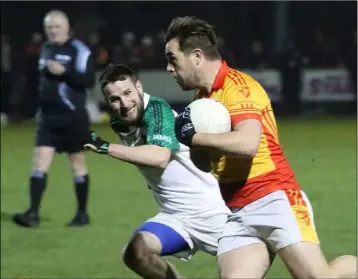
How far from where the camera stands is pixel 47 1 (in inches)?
959

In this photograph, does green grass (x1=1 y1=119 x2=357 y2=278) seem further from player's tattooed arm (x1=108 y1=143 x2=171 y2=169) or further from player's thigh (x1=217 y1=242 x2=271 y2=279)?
player's thigh (x1=217 y1=242 x2=271 y2=279)

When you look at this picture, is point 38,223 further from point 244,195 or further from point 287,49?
point 287,49

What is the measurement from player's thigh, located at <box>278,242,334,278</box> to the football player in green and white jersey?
4.06 feet

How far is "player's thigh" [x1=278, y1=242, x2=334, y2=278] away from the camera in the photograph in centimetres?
521

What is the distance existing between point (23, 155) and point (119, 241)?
7311 mm

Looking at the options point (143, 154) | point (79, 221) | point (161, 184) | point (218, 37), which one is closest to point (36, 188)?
point (79, 221)

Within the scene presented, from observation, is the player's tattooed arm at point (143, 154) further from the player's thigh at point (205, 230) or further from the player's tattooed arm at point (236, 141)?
the player's tattooed arm at point (236, 141)

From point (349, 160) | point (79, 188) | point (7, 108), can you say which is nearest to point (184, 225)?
point (79, 188)

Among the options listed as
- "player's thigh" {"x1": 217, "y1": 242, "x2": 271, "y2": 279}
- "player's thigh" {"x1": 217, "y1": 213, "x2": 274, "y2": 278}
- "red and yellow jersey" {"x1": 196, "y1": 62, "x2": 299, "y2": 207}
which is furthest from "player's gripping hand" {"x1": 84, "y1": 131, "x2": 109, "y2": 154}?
"player's thigh" {"x1": 217, "y1": 242, "x2": 271, "y2": 279}

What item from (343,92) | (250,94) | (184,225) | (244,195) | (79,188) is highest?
(250,94)

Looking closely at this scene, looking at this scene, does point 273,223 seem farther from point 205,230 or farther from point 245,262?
point 205,230

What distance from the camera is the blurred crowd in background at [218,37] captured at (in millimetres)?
23688

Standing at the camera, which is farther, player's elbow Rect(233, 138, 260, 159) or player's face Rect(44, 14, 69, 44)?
player's face Rect(44, 14, 69, 44)

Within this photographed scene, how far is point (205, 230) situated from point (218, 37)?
1773 cm
